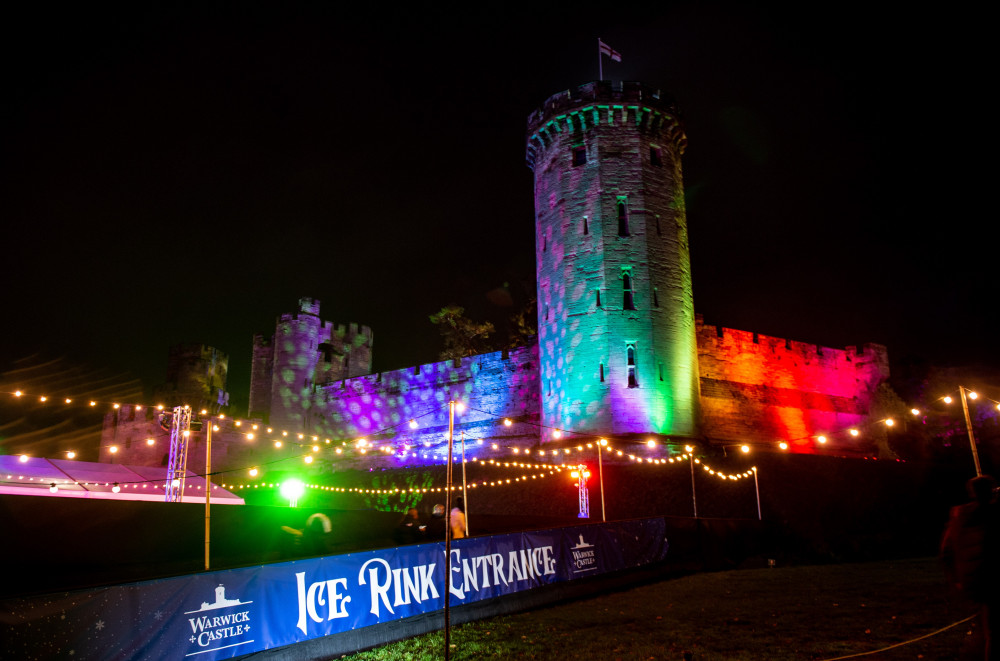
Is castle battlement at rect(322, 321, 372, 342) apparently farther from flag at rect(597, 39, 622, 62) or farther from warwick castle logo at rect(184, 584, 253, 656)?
warwick castle logo at rect(184, 584, 253, 656)

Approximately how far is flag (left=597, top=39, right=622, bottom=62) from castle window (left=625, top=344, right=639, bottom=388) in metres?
9.71

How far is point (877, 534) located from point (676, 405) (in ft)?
19.5

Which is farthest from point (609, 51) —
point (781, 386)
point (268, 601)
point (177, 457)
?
point (268, 601)

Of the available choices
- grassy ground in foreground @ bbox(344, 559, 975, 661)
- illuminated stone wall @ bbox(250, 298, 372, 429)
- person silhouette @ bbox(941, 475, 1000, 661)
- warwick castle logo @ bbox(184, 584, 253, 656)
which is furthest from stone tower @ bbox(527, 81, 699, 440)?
illuminated stone wall @ bbox(250, 298, 372, 429)

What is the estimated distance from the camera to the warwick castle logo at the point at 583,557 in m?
9.52

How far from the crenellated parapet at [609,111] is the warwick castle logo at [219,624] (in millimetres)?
19013

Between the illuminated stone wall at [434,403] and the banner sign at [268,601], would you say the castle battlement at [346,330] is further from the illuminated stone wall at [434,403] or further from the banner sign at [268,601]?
the banner sign at [268,601]

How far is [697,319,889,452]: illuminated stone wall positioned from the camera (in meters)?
24.8

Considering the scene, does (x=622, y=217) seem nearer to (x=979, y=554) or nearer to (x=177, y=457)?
(x=177, y=457)

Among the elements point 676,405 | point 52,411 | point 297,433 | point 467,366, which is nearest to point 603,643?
point 676,405

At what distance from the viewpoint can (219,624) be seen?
5453 mm

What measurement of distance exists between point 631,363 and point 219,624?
15.9 metres

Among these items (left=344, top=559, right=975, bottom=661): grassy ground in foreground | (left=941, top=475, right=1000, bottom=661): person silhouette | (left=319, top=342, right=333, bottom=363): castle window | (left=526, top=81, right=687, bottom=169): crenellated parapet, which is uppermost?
(left=526, top=81, right=687, bottom=169): crenellated parapet

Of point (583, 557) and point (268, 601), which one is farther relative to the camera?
point (583, 557)
